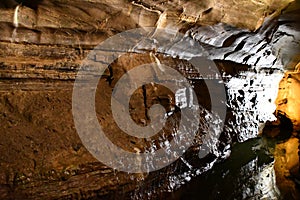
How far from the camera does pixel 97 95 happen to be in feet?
10.6

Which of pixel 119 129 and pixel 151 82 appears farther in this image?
pixel 151 82

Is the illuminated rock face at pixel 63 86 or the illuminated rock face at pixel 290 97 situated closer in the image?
the illuminated rock face at pixel 63 86

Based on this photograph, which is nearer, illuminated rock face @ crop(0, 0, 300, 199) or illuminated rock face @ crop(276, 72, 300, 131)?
illuminated rock face @ crop(0, 0, 300, 199)

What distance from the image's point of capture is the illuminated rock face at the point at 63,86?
8.29ft

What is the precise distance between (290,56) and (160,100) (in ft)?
14.0

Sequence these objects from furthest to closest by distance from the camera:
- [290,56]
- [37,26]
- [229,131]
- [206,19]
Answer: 1. [290,56]
2. [229,131]
3. [206,19]
4. [37,26]

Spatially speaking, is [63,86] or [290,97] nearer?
[63,86]

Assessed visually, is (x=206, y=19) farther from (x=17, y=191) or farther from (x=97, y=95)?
(x=17, y=191)

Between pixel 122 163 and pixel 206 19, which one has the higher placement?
pixel 206 19

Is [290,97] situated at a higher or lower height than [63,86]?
higher

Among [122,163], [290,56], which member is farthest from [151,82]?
[290,56]

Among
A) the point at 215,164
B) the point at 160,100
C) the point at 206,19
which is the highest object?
the point at 206,19

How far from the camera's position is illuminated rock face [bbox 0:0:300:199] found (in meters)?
2.53

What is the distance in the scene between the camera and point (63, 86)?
3.00 metres
